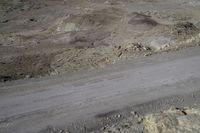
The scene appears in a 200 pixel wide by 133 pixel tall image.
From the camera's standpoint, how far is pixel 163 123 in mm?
7305

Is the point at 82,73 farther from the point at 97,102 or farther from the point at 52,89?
the point at 97,102

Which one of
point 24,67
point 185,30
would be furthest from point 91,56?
point 185,30

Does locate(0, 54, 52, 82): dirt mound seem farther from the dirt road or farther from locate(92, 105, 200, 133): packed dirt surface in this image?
locate(92, 105, 200, 133): packed dirt surface

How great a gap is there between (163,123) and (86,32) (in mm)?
10393

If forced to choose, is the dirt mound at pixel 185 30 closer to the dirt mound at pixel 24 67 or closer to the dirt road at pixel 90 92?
the dirt road at pixel 90 92

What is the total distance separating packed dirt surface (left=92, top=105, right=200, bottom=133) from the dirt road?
2.14 feet

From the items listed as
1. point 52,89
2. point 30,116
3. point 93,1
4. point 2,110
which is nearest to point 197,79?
point 52,89

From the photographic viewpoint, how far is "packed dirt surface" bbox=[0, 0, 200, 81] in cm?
1274

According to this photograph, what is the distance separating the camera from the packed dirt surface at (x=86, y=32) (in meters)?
12.7

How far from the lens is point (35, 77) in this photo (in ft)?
36.8

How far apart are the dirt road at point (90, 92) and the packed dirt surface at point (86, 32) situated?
130 cm

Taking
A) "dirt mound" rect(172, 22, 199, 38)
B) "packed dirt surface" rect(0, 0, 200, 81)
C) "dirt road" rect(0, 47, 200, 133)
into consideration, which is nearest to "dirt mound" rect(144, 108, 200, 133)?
"dirt road" rect(0, 47, 200, 133)

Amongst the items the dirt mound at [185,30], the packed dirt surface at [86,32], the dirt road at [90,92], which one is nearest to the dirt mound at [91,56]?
the packed dirt surface at [86,32]

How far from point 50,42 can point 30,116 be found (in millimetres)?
8097
